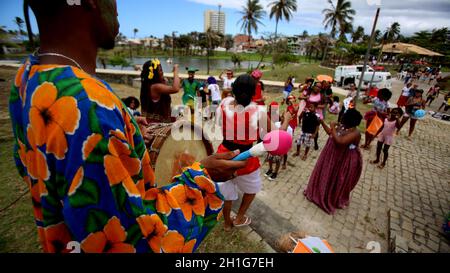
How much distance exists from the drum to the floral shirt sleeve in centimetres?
107

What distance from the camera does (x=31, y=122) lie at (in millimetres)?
771

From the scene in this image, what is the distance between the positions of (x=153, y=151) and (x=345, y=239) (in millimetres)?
3275

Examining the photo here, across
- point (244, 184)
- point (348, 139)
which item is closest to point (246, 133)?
point (244, 184)

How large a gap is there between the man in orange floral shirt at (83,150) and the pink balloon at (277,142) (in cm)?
58

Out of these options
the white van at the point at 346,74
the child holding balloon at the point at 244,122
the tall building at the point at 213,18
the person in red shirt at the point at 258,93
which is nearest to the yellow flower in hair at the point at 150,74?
the child holding balloon at the point at 244,122

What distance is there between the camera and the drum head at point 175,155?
2082 mm

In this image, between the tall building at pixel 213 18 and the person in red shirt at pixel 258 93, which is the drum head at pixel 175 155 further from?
the tall building at pixel 213 18

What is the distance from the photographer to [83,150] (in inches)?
28.6

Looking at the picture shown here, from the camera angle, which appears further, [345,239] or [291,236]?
[345,239]

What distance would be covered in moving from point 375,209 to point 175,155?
13.6 feet

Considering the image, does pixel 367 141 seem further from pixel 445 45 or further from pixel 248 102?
pixel 445 45

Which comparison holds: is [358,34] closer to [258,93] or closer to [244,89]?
[258,93]

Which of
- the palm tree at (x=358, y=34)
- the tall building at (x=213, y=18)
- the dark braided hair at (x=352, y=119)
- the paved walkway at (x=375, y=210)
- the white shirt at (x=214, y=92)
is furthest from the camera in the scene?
the tall building at (x=213, y=18)
